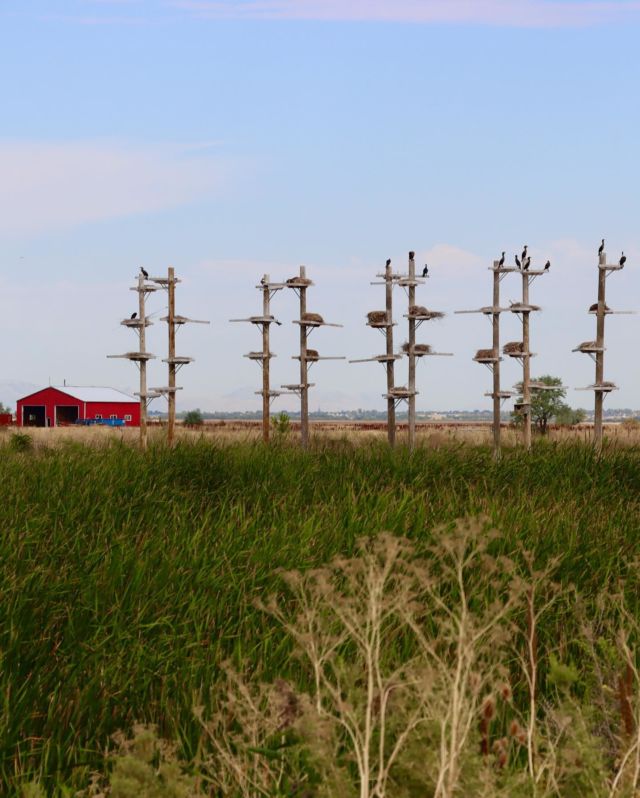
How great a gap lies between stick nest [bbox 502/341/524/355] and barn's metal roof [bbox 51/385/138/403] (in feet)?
133

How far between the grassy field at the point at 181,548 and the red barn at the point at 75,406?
47496mm

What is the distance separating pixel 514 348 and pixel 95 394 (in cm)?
4260

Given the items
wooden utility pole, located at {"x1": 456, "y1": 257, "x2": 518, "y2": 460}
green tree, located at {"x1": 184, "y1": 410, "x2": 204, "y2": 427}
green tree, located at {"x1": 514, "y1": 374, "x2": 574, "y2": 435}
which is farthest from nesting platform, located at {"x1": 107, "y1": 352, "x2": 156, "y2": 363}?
green tree, located at {"x1": 184, "y1": 410, "x2": 204, "y2": 427}

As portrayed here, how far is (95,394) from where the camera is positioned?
61000 mm

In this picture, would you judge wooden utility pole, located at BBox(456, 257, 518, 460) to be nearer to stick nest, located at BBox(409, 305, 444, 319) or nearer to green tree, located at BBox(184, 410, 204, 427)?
stick nest, located at BBox(409, 305, 444, 319)

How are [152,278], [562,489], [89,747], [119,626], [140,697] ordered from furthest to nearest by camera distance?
→ [152,278] < [562,489] < [119,626] < [140,697] < [89,747]

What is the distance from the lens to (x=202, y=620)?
552 cm

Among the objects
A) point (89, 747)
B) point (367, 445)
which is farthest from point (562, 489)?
point (89, 747)

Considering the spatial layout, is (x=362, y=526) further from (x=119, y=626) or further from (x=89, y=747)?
(x=89, y=747)

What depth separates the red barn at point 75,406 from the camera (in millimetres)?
58875

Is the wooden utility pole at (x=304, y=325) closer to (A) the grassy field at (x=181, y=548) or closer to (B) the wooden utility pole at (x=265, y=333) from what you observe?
(B) the wooden utility pole at (x=265, y=333)

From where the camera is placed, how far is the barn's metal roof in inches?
2344

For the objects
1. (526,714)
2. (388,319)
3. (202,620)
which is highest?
(388,319)

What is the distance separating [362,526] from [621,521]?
304cm
